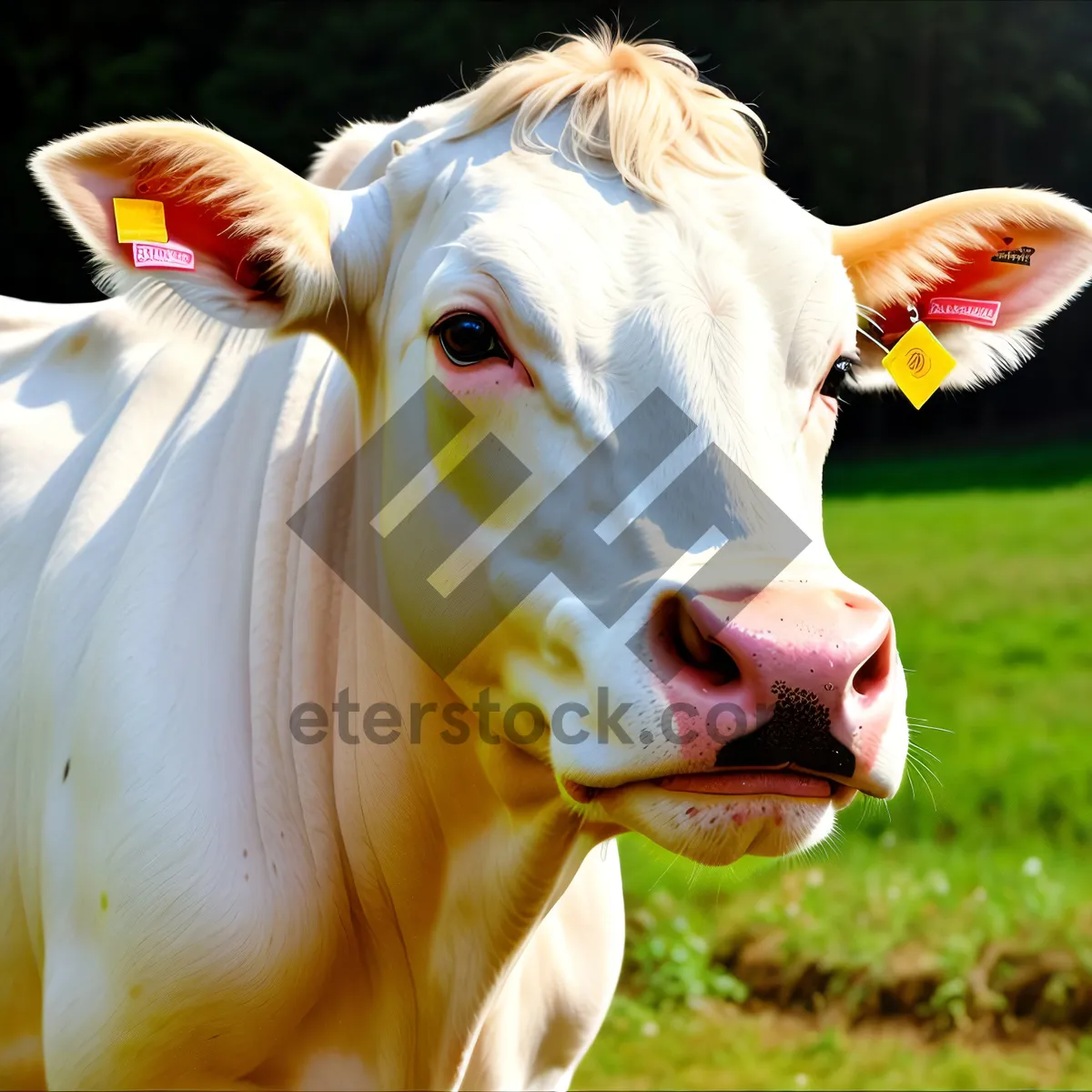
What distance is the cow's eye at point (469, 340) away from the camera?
2.22 meters

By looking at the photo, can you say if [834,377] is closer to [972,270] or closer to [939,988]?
[972,270]

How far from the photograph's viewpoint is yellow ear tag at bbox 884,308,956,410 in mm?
2809

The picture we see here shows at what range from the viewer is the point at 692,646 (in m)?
1.89

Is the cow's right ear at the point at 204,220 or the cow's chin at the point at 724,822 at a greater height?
the cow's right ear at the point at 204,220

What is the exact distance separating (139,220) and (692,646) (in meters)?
1.23

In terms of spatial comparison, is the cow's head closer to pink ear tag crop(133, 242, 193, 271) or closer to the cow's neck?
pink ear tag crop(133, 242, 193, 271)

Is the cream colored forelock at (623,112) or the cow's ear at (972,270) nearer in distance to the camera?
the cream colored forelock at (623,112)

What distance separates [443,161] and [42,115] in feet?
65.3

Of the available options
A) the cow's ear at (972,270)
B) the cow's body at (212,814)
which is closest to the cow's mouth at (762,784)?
the cow's body at (212,814)

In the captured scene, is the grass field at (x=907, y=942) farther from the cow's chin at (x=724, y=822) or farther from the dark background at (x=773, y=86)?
the dark background at (x=773, y=86)

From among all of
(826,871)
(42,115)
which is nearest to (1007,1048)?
(826,871)

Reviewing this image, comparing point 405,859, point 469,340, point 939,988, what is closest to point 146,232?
point 469,340

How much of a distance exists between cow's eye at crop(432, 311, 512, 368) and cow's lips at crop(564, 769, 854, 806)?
711 millimetres

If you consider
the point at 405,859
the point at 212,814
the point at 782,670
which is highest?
the point at 782,670
